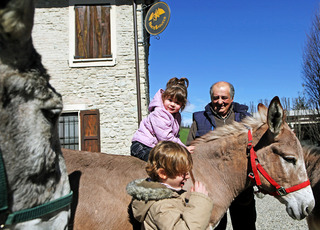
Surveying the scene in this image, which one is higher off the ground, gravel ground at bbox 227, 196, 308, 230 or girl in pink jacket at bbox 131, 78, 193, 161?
girl in pink jacket at bbox 131, 78, 193, 161

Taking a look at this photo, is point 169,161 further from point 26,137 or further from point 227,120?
point 227,120

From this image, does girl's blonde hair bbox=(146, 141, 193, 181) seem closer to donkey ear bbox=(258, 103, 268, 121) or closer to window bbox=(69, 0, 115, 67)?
donkey ear bbox=(258, 103, 268, 121)

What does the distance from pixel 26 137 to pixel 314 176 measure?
333 centimetres

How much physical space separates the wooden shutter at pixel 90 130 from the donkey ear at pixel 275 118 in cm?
832

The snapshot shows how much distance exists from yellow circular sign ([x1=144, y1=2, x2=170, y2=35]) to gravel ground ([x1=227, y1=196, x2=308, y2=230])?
22.0ft

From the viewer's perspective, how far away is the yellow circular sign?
9.05 meters

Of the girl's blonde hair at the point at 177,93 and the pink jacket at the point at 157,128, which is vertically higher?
the girl's blonde hair at the point at 177,93

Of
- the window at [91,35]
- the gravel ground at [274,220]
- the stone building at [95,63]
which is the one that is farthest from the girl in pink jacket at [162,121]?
the window at [91,35]

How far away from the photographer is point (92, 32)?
417 inches

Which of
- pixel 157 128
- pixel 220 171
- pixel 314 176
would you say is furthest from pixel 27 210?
pixel 314 176

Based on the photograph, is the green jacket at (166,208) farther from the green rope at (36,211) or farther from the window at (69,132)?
the window at (69,132)

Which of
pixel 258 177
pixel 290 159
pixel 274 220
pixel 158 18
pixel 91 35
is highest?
pixel 158 18

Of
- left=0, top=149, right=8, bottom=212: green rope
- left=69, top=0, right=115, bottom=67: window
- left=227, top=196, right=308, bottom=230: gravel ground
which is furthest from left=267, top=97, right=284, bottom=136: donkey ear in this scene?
left=69, top=0, right=115, bottom=67: window

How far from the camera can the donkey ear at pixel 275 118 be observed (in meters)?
2.53
